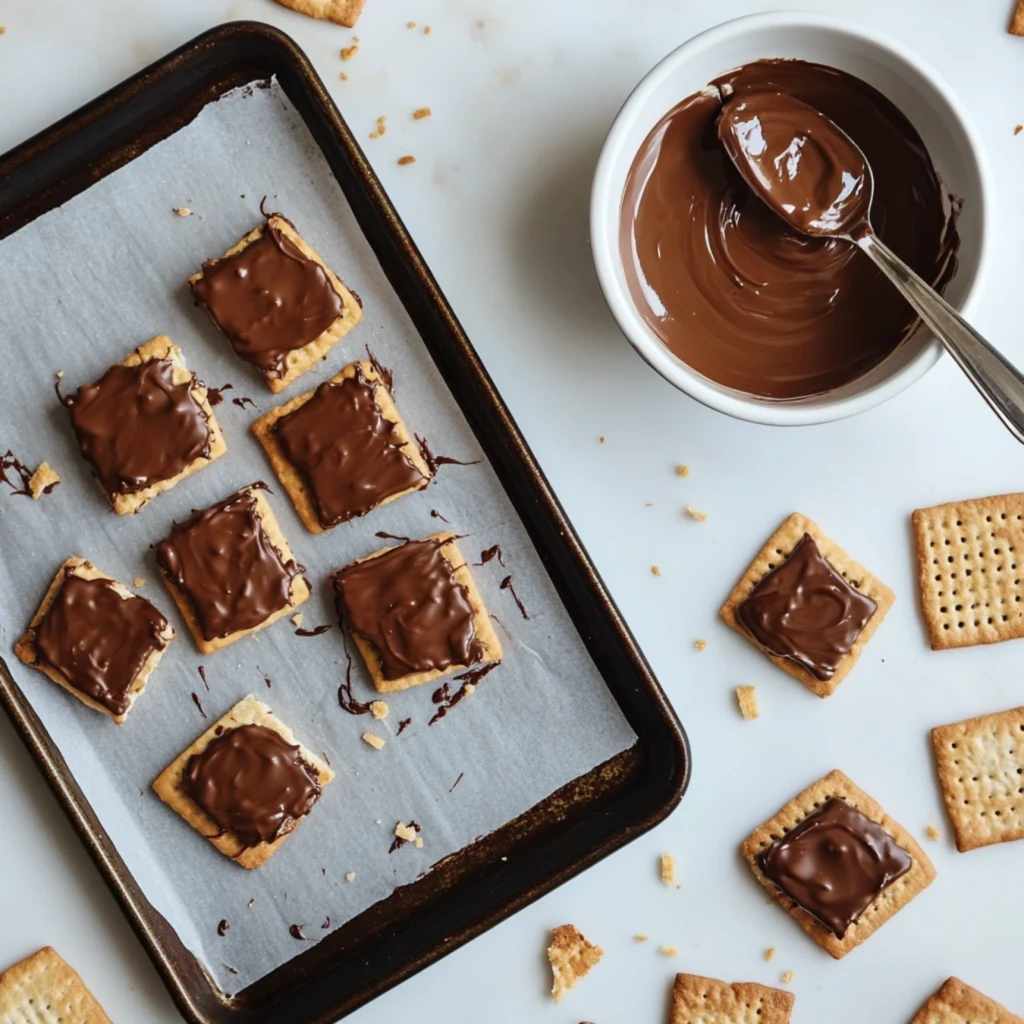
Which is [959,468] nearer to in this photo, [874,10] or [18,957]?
[874,10]

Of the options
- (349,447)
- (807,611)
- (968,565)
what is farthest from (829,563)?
(349,447)

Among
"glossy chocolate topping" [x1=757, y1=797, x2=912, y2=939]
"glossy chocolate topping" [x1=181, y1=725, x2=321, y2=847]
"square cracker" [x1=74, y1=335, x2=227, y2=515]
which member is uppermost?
"square cracker" [x1=74, y1=335, x2=227, y2=515]

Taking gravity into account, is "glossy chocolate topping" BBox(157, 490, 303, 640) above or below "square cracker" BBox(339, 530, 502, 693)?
above

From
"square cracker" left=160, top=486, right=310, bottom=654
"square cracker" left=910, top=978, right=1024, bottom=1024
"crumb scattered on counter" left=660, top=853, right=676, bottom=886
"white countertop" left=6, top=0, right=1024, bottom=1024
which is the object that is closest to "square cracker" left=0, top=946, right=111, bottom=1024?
"white countertop" left=6, top=0, right=1024, bottom=1024

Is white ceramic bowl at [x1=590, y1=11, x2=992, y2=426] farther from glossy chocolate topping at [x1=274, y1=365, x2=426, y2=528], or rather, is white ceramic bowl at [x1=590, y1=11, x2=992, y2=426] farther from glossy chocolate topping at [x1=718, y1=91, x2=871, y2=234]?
glossy chocolate topping at [x1=274, y1=365, x2=426, y2=528]

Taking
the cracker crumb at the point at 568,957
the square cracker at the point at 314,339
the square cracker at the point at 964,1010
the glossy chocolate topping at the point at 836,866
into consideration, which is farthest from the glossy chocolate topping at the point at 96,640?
the square cracker at the point at 964,1010

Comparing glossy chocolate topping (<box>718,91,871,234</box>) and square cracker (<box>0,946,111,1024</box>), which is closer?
glossy chocolate topping (<box>718,91,871,234</box>)
